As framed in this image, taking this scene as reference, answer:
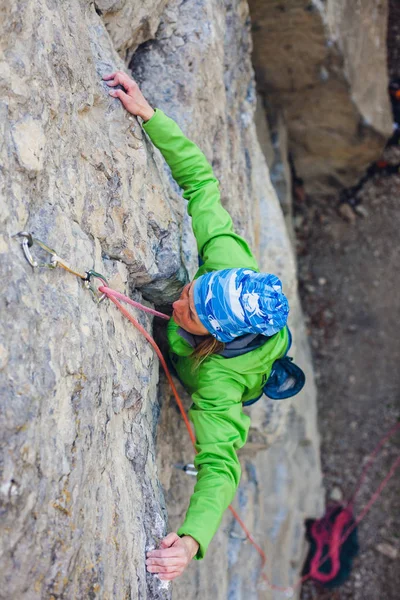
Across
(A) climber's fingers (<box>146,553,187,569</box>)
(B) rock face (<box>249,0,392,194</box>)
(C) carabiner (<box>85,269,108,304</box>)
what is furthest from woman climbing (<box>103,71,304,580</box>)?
(B) rock face (<box>249,0,392,194</box>)

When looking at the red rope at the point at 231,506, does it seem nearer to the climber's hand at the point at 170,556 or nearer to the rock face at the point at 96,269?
the rock face at the point at 96,269

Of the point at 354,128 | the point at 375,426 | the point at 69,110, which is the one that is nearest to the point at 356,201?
the point at 354,128

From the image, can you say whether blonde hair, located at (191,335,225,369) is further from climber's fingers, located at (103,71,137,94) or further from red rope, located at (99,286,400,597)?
climber's fingers, located at (103,71,137,94)

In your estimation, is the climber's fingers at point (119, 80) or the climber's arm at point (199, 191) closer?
the climber's fingers at point (119, 80)

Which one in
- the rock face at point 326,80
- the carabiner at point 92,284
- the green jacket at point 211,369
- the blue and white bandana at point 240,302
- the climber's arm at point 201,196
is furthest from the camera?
the rock face at point 326,80

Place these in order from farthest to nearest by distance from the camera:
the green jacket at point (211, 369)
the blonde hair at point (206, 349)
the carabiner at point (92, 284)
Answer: the blonde hair at point (206, 349) < the green jacket at point (211, 369) < the carabiner at point (92, 284)

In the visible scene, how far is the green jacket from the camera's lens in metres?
2.36

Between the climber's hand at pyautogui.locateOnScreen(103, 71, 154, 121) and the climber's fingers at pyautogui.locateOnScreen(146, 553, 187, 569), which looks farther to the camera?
the climber's hand at pyautogui.locateOnScreen(103, 71, 154, 121)

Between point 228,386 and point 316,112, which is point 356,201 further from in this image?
point 228,386

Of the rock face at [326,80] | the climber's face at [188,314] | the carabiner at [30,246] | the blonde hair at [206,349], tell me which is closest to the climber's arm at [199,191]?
the climber's face at [188,314]

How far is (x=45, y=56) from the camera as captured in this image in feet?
6.70

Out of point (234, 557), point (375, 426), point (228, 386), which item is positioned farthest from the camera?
point (375, 426)

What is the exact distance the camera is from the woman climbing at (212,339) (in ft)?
7.31

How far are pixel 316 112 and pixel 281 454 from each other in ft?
9.98
